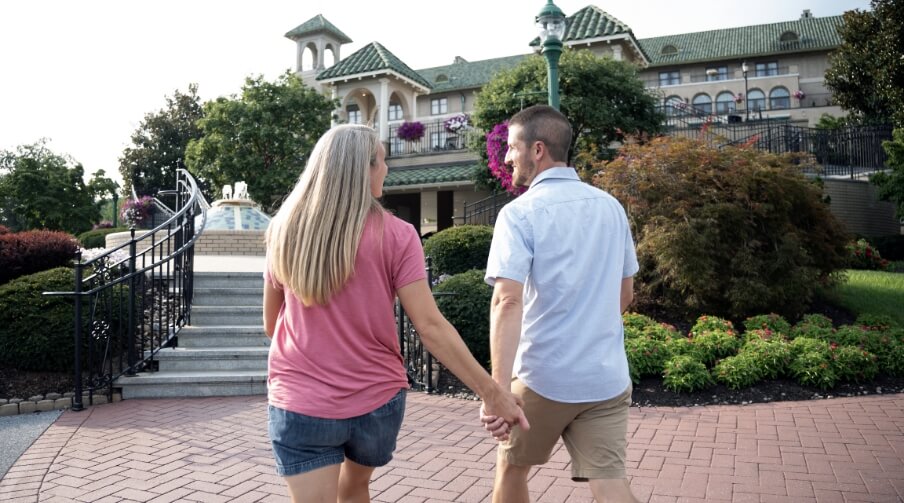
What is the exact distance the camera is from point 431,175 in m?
23.6

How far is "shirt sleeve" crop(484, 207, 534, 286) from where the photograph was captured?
218 centimetres

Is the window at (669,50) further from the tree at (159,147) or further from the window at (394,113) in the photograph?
the tree at (159,147)

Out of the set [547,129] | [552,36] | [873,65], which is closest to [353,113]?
[873,65]

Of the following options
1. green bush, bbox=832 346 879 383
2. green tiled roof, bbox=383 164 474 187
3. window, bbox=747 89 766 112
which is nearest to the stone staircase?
green bush, bbox=832 346 879 383

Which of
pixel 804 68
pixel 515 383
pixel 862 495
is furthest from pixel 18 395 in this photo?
pixel 804 68

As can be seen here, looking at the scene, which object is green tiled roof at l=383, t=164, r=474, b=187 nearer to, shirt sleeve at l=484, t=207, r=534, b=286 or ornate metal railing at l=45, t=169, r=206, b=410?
ornate metal railing at l=45, t=169, r=206, b=410

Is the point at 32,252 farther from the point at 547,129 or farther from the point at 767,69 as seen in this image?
the point at 767,69

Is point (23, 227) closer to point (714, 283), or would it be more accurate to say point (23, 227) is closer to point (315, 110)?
point (315, 110)

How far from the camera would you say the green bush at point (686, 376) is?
579cm

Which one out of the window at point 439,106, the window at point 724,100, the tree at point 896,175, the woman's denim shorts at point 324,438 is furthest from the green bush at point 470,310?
the window at point 724,100

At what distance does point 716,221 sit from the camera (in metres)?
7.89

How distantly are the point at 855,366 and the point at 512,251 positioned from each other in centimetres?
535

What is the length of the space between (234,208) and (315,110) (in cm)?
807

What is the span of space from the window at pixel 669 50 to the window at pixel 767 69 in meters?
5.14
